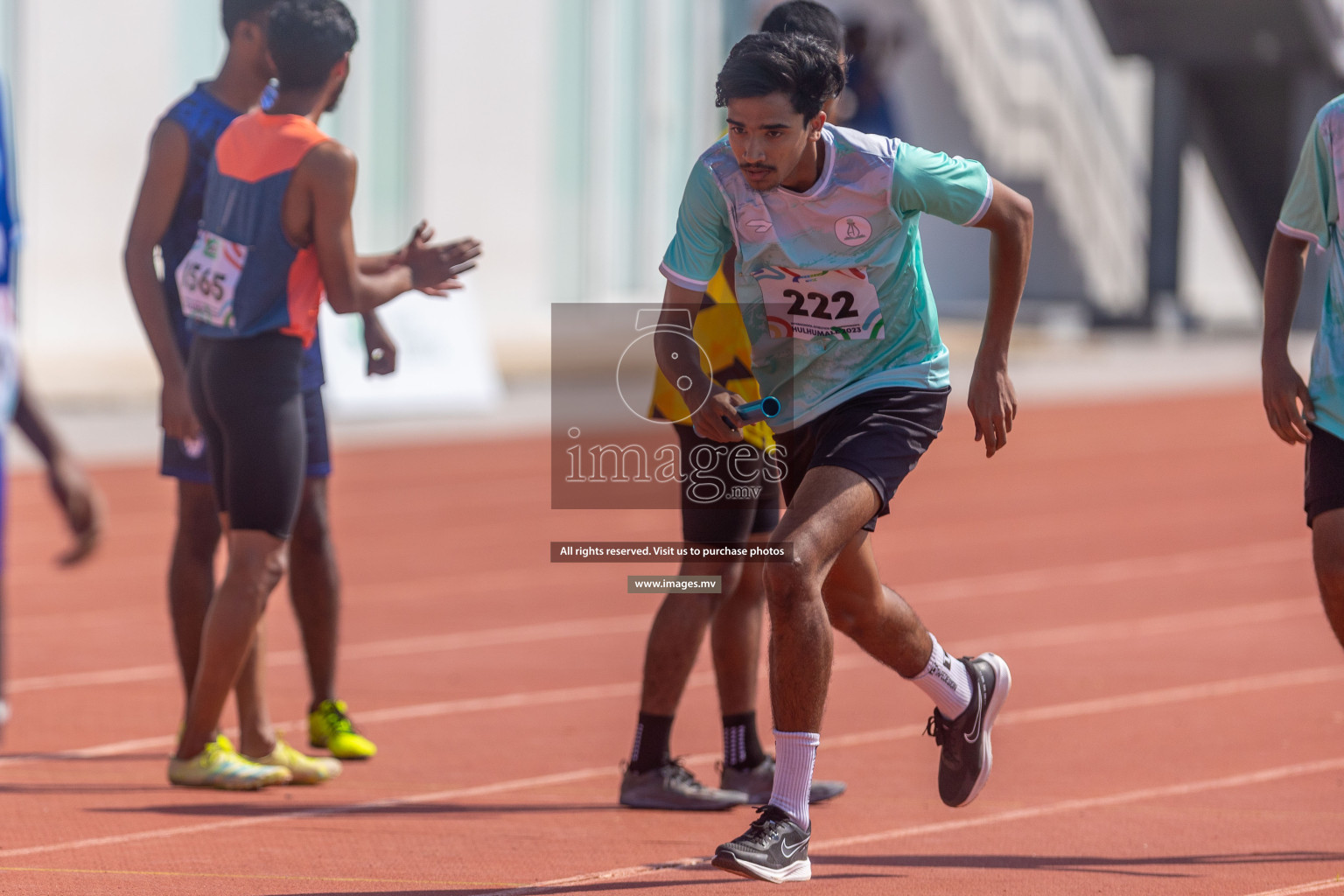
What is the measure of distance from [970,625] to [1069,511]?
13.1ft

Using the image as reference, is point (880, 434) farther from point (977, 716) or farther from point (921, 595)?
point (921, 595)

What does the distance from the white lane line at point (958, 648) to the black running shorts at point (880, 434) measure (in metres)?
2.34

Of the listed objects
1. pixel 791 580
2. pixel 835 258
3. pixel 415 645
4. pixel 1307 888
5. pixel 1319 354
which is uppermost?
pixel 835 258

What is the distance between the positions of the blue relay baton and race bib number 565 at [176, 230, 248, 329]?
4.40 feet

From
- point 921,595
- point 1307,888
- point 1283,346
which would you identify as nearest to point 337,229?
point 1283,346

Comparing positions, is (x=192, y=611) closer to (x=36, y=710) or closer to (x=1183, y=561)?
(x=36, y=710)

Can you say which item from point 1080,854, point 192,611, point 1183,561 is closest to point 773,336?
point 1080,854

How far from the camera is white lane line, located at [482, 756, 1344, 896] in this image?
4133 millimetres

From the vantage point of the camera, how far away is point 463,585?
9.09m

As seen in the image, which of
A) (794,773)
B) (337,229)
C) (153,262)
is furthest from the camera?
(153,262)

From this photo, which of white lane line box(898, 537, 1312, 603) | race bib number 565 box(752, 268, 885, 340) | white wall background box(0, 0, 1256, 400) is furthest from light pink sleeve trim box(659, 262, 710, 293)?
white wall background box(0, 0, 1256, 400)

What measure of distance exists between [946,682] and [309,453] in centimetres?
187

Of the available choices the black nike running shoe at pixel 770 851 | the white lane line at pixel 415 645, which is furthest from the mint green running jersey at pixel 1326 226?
the white lane line at pixel 415 645

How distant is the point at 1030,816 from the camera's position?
4.92m
